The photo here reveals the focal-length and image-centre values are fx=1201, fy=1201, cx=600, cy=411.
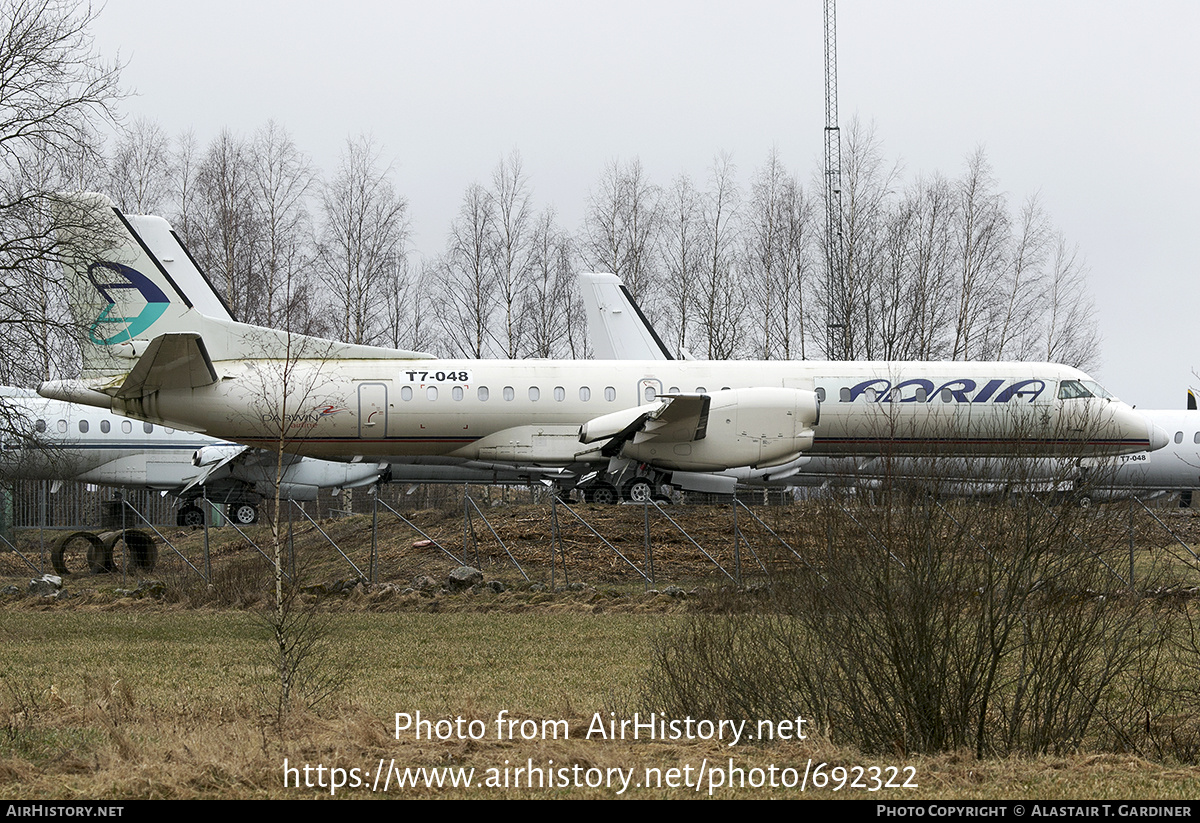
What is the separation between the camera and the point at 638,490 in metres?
29.2

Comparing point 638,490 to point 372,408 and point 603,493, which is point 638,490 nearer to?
point 603,493

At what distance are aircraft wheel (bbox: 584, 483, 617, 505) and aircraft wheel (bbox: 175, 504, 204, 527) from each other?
39.1ft

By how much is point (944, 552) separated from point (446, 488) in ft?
97.1

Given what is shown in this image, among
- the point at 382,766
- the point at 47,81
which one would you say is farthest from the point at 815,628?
the point at 47,81

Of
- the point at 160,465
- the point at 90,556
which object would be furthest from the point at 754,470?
the point at 160,465

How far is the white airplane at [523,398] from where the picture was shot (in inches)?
1059

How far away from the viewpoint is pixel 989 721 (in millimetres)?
10914

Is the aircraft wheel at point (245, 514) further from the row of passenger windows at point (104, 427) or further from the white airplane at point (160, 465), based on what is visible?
the row of passenger windows at point (104, 427)

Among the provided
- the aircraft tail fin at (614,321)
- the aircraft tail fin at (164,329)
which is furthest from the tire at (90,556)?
the aircraft tail fin at (614,321)

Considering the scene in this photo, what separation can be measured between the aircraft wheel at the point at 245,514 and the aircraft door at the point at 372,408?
736 centimetres

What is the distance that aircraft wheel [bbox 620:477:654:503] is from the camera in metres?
29.0

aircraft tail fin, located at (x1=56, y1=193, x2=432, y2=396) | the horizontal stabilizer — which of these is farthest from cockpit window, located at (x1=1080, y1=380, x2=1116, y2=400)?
the horizontal stabilizer

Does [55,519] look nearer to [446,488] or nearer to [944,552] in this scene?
[446,488]

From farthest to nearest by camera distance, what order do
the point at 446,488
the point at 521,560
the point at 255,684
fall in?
the point at 446,488
the point at 521,560
the point at 255,684
